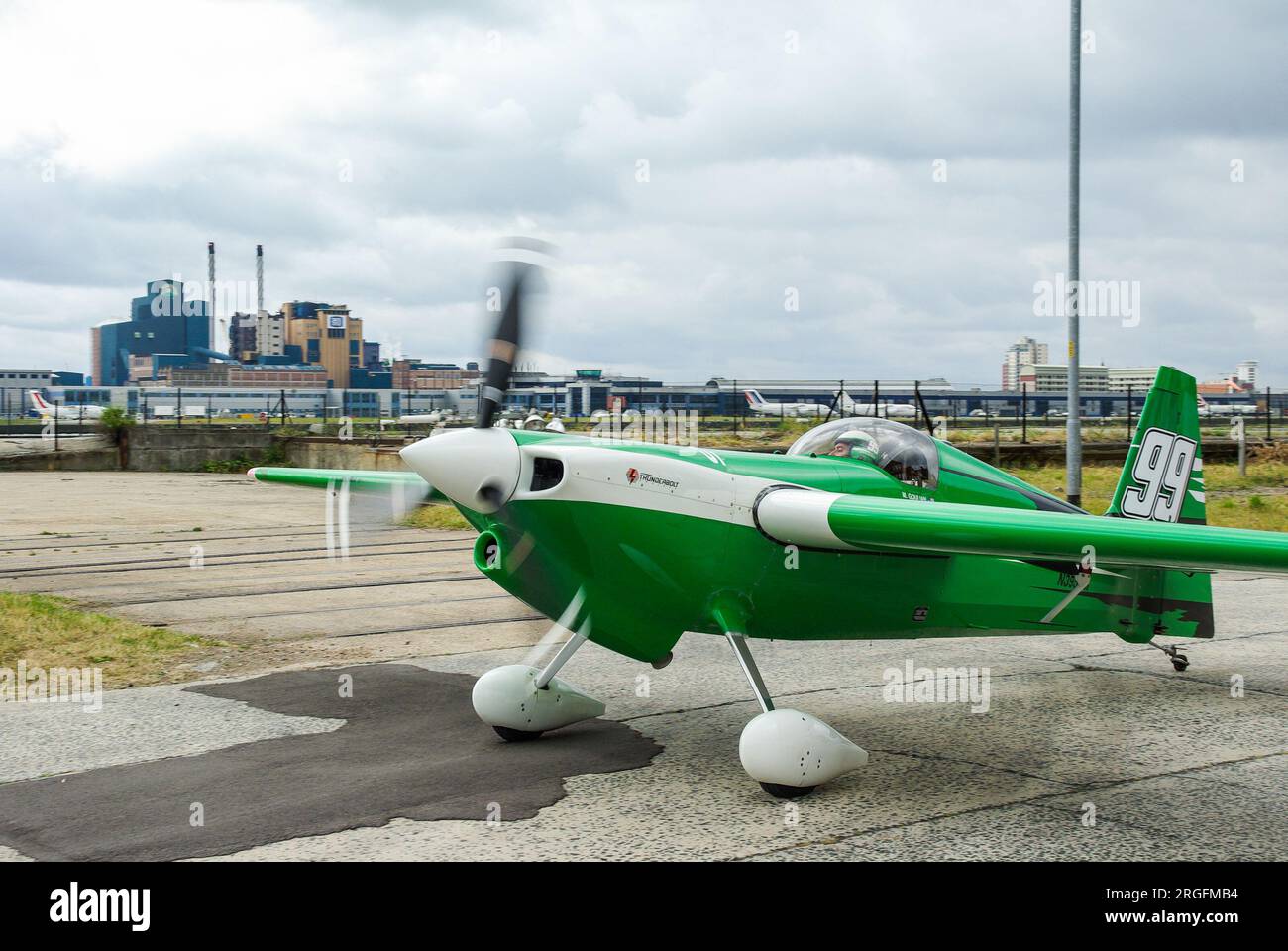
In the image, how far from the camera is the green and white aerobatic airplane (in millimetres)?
6250

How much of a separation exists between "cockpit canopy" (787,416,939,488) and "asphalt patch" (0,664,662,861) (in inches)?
90.3

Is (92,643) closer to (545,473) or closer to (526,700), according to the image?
(526,700)

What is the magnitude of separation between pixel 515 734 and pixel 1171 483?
5.58 meters

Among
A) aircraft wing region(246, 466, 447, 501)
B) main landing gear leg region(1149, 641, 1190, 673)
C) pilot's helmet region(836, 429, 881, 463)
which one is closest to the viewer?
pilot's helmet region(836, 429, 881, 463)

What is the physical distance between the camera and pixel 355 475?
27.8ft

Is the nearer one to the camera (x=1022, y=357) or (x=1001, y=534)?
(x=1001, y=534)

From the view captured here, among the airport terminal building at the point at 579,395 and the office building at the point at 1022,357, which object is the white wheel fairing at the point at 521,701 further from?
the office building at the point at 1022,357

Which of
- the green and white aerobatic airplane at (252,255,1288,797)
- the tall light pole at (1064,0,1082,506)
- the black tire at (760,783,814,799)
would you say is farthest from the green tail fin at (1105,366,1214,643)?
the tall light pole at (1064,0,1082,506)

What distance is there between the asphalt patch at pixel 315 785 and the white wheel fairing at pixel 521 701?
0.14 meters

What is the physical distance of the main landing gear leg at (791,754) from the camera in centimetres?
625

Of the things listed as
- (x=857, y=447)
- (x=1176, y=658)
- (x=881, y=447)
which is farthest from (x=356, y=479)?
(x=1176, y=658)

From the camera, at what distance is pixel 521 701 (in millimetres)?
7516

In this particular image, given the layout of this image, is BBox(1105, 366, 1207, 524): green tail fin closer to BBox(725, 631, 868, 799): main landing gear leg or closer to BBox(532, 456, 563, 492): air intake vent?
BBox(725, 631, 868, 799): main landing gear leg

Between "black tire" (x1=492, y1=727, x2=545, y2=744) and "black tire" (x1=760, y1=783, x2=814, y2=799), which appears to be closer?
"black tire" (x1=760, y1=783, x2=814, y2=799)
